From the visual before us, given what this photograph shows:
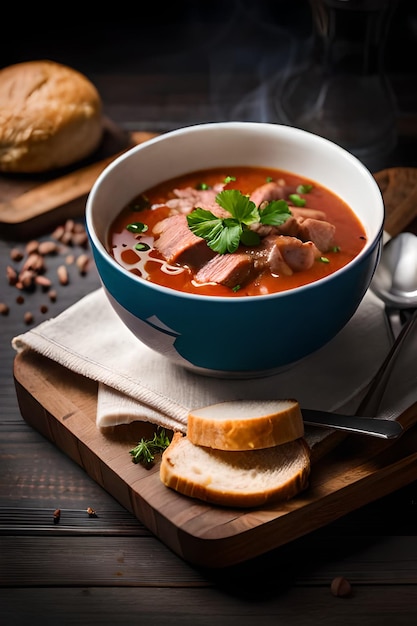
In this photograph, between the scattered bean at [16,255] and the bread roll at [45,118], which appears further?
the bread roll at [45,118]

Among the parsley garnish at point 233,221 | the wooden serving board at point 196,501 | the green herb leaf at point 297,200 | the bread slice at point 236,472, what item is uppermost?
the parsley garnish at point 233,221

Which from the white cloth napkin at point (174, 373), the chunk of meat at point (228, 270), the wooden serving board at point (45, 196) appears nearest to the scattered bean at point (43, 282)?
the wooden serving board at point (45, 196)

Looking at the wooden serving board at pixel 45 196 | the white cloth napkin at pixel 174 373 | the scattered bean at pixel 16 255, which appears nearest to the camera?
the white cloth napkin at pixel 174 373

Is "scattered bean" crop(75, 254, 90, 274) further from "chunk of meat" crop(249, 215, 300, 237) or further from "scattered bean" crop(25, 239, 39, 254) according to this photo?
"chunk of meat" crop(249, 215, 300, 237)

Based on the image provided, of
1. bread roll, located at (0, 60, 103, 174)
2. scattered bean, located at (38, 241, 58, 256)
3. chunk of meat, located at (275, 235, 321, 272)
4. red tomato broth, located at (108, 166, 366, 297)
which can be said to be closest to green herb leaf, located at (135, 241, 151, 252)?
red tomato broth, located at (108, 166, 366, 297)

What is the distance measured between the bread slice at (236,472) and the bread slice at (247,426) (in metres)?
0.04

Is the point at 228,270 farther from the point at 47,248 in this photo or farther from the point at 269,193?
the point at 47,248

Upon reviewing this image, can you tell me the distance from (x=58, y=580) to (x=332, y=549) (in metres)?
0.73

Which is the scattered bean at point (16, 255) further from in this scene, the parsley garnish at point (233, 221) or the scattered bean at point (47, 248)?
the parsley garnish at point (233, 221)

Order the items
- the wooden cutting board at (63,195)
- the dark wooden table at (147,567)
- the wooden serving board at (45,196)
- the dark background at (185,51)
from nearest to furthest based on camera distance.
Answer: the dark wooden table at (147,567)
the wooden cutting board at (63,195)
the wooden serving board at (45,196)
the dark background at (185,51)

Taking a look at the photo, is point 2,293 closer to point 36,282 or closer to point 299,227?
point 36,282

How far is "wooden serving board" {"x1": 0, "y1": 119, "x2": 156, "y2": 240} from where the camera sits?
3.58 m

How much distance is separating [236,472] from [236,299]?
1.52 feet

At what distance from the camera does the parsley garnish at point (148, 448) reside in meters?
2.36
